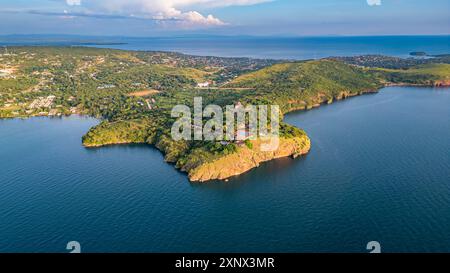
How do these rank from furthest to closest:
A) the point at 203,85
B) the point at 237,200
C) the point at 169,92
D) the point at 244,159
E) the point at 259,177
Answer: the point at 203,85
the point at 169,92
the point at 244,159
the point at 259,177
the point at 237,200

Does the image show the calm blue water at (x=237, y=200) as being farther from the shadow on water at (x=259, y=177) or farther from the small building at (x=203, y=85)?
the small building at (x=203, y=85)

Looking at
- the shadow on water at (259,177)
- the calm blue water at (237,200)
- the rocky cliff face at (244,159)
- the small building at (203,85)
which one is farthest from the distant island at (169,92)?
the calm blue water at (237,200)

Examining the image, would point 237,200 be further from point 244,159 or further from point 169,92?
point 169,92

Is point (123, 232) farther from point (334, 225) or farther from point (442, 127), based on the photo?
point (442, 127)

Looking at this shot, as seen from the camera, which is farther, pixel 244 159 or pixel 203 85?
pixel 203 85

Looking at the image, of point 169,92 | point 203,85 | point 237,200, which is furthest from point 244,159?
point 203,85

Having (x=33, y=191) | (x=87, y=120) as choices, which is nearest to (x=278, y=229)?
(x=33, y=191)

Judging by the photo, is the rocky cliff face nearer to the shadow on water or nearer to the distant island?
the distant island
